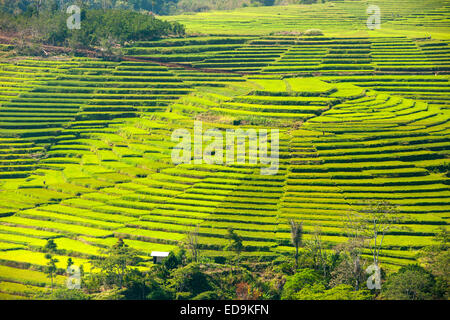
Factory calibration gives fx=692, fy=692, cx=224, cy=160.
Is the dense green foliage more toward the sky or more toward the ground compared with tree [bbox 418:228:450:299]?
more toward the sky

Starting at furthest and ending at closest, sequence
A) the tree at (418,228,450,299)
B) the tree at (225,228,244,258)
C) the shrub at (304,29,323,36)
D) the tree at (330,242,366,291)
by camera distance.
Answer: the shrub at (304,29,323,36) < the tree at (225,228,244,258) < the tree at (330,242,366,291) < the tree at (418,228,450,299)

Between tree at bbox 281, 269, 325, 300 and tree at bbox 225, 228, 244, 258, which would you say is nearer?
tree at bbox 281, 269, 325, 300

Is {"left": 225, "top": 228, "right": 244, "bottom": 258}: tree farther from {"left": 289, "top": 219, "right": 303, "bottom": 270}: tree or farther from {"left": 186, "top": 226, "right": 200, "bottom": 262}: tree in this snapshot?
{"left": 289, "top": 219, "right": 303, "bottom": 270}: tree

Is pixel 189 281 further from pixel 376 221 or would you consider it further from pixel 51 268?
pixel 376 221

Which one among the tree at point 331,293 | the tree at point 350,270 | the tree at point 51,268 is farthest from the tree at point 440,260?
the tree at point 51,268

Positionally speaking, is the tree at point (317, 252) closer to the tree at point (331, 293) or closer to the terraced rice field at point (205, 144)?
the terraced rice field at point (205, 144)

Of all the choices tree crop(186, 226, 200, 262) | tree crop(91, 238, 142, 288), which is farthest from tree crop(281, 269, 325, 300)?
tree crop(91, 238, 142, 288)

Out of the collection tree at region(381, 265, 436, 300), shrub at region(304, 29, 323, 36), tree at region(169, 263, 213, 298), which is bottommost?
tree at region(169, 263, 213, 298)

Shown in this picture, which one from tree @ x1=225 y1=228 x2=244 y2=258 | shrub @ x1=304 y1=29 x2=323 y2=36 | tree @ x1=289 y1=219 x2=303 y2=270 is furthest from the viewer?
shrub @ x1=304 y1=29 x2=323 y2=36
